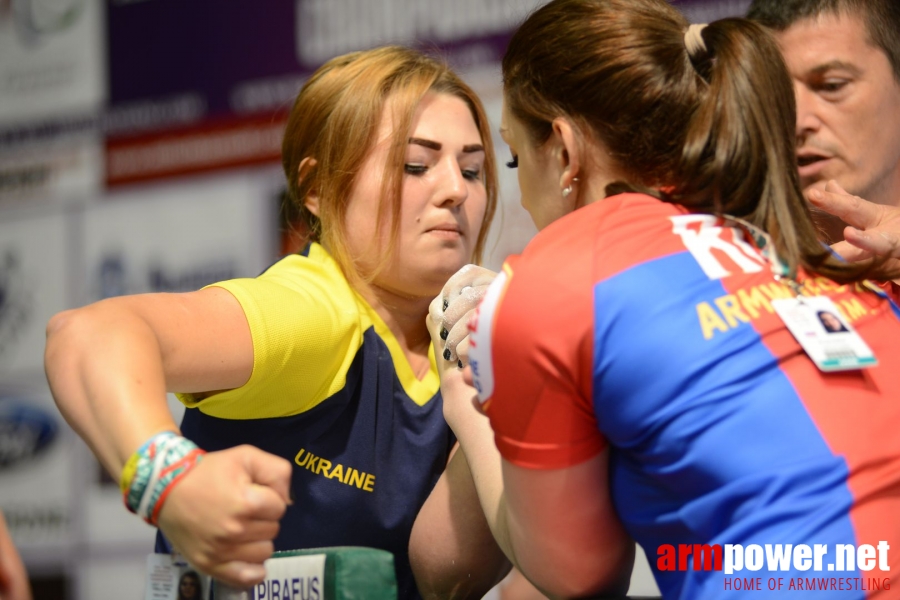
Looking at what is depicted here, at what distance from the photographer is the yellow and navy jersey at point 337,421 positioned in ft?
3.90

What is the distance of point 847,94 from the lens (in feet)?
4.94

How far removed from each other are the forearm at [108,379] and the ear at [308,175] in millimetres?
598

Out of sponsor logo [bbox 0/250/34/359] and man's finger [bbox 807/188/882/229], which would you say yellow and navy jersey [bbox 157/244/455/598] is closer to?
man's finger [bbox 807/188/882/229]

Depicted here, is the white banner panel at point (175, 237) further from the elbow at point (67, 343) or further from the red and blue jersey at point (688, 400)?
the red and blue jersey at point (688, 400)

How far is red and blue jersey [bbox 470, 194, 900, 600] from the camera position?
0.80 m

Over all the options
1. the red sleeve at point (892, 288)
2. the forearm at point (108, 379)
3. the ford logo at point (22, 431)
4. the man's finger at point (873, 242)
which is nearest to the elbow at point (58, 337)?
the forearm at point (108, 379)

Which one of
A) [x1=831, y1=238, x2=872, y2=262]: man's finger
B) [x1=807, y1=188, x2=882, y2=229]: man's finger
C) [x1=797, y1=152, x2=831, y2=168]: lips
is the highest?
[x1=807, y1=188, x2=882, y2=229]: man's finger

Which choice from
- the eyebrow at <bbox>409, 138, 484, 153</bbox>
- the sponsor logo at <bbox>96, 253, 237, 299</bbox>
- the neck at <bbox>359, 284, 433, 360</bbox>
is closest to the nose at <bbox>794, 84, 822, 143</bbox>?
the eyebrow at <bbox>409, 138, 484, 153</bbox>

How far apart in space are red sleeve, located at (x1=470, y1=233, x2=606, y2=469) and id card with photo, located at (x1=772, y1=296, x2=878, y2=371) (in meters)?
0.19

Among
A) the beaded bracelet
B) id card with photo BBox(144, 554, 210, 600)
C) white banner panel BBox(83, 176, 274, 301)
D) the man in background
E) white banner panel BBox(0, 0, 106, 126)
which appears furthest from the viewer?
white banner panel BBox(0, 0, 106, 126)

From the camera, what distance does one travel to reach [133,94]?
299 cm

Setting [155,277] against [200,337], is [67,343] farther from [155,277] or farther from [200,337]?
[155,277]

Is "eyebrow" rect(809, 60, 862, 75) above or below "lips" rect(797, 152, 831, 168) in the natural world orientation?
above

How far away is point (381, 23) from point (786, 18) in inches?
53.5
